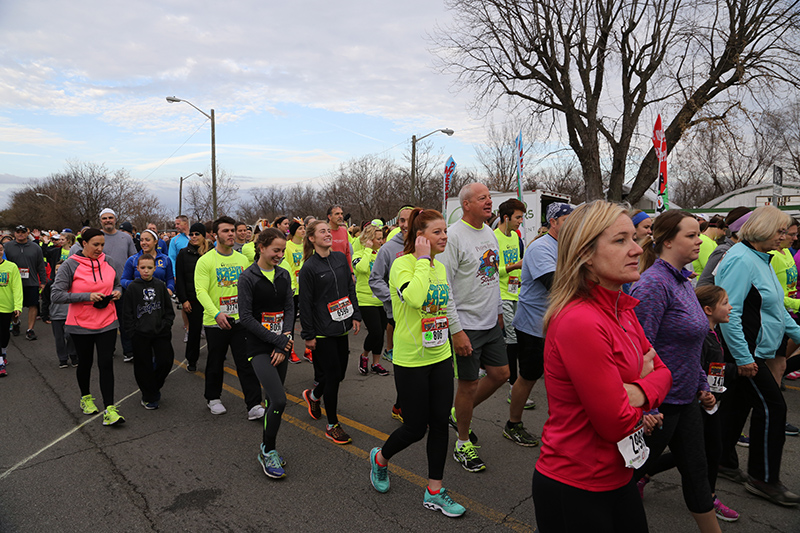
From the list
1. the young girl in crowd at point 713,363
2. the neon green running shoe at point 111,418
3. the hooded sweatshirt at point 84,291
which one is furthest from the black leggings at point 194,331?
the young girl in crowd at point 713,363

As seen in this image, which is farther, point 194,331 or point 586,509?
point 194,331

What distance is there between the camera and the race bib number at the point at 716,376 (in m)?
3.29

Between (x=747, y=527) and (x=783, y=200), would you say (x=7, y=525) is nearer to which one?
(x=747, y=527)

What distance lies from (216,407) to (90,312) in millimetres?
1666

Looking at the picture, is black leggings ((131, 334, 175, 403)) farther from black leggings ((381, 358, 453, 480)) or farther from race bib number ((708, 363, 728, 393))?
race bib number ((708, 363, 728, 393))

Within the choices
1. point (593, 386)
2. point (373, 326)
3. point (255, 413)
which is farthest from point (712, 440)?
point (373, 326)

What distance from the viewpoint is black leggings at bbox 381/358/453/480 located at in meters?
3.46

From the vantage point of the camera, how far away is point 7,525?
3391 millimetres

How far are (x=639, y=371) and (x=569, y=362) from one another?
332 millimetres

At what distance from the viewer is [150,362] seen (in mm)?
5805

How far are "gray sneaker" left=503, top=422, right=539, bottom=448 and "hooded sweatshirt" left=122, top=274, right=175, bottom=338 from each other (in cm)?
402

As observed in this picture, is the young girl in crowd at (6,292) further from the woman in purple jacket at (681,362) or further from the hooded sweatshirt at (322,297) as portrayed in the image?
the woman in purple jacket at (681,362)

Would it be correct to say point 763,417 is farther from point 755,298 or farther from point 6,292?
point 6,292

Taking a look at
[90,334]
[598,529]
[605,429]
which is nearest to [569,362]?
[605,429]
